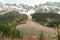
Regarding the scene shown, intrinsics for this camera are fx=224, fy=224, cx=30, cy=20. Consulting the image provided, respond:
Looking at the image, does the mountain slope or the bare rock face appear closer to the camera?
the bare rock face

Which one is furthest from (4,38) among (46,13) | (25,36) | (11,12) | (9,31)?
(46,13)

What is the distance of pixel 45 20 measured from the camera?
40.3ft

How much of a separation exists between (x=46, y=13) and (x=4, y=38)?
598cm

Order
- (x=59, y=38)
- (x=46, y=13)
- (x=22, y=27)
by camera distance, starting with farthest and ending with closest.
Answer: (x=46, y=13)
(x=22, y=27)
(x=59, y=38)

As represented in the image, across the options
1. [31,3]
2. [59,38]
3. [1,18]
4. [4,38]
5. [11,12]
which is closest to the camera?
[59,38]

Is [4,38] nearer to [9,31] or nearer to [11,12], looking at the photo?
[9,31]

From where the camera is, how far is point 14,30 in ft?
28.3

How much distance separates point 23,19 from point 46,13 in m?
2.34

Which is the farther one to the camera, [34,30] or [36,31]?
[34,30]

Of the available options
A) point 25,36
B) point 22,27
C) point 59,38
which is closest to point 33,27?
point 22,27

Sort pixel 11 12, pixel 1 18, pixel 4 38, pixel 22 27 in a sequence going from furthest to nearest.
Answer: pixel 11 12, pixel 1 18, pixel 22 27, pixel 4 38

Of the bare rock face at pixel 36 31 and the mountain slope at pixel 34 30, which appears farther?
the mountain slope at pixel 34 30

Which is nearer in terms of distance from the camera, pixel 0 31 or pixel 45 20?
pixel 0 31

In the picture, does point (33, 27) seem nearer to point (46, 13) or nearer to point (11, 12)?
point (11, 12)
